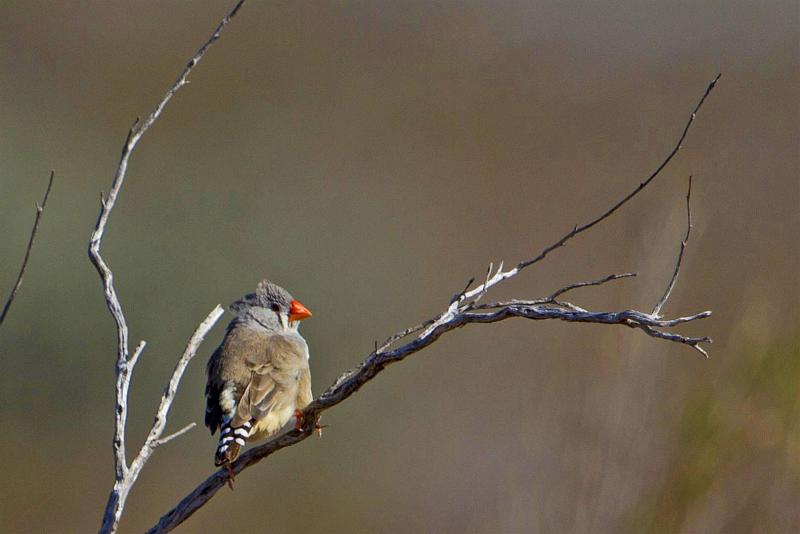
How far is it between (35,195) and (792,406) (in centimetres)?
1025

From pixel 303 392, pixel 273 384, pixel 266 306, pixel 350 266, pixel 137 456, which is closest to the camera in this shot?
pixel 137 456

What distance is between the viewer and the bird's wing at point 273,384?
4625mm

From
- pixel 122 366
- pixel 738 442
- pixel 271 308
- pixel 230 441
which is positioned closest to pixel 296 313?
pixel 271 308

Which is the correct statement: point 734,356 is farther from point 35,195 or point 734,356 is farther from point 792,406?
point 35,195

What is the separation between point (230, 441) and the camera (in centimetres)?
430

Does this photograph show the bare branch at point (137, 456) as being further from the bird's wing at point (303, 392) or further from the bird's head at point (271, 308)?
the bird's head at point (271, 308)

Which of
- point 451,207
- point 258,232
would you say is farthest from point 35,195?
point 451,207

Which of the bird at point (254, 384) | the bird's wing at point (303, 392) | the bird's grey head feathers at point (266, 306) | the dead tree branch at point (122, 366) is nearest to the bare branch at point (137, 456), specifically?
the dead tree branch at point (122, 366)

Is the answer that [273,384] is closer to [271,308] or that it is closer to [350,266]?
[271,308]

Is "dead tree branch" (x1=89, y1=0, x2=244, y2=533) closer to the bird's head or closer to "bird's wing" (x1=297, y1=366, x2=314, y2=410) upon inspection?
"bird's wing" (x1=297, y1=366, x2=314, y2=410)

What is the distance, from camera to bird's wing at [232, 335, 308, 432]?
462cm

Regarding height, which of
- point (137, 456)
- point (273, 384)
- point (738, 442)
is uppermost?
point (273, 384)

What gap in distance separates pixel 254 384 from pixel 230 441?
19.1 inches

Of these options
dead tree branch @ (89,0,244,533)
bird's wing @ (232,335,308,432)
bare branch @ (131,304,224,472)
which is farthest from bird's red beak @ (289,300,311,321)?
dead tree branch @ (89,0,244,533)
